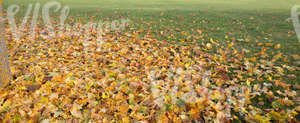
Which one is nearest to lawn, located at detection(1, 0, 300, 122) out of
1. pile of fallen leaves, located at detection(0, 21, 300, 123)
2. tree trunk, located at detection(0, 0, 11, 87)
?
pile of fallen leaves, located at detection(0, 21, 300, 123)

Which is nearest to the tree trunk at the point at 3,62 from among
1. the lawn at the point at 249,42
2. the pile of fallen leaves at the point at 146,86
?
the pile of fallen leaves at the point at 146,86

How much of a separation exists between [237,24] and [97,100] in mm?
6531

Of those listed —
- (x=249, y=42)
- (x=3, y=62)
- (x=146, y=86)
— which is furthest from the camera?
(x=249, y=42)

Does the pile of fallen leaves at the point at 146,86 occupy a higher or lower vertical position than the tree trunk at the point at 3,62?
lower

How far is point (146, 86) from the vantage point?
3072 mm

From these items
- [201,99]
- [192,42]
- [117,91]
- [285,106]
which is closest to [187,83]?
[201,99]

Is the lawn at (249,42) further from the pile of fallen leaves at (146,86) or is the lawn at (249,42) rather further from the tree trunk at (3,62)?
the tree trunk at (3,62)

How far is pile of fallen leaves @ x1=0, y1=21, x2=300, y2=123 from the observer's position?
8.20ft

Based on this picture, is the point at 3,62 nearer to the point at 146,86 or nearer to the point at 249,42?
the point at 146,86

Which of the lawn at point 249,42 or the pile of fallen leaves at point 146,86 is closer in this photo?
the pile of fallen leaves at point 146,86

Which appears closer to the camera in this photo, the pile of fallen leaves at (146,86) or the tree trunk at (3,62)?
the pile of fallen leaves at (146,86)

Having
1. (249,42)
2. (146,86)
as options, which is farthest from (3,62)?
(249,42)

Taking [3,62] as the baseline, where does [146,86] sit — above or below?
below

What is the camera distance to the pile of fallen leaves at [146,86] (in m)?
2.50
